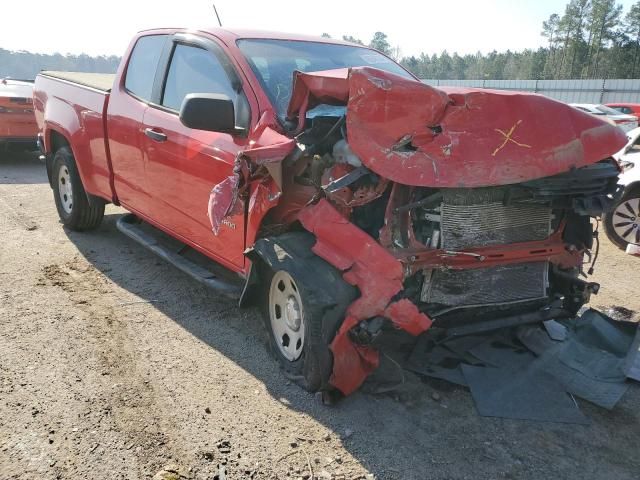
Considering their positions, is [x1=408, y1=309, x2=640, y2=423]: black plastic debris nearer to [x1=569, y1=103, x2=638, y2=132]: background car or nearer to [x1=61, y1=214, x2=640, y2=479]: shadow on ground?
[x1=61, y1=214, x2=640, y2=479]: shadow on ground

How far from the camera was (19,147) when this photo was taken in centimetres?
1106

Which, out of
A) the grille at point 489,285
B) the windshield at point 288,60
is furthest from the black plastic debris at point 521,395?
the windshield at point 288,60

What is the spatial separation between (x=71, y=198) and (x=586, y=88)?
136 feet

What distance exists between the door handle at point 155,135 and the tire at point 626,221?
16.3ft

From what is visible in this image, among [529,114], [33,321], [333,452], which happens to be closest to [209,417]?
[333,452]

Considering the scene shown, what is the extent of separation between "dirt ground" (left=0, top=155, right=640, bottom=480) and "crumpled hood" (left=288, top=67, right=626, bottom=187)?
4.22ft

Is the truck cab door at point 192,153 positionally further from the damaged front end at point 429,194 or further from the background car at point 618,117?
the background car at point 618,117

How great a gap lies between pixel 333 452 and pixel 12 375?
6.47ft

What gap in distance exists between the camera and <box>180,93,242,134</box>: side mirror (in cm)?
321

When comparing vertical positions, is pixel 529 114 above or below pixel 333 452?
above

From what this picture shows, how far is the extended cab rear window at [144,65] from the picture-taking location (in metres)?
4.64

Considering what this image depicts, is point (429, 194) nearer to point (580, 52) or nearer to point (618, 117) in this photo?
point (618, 117)

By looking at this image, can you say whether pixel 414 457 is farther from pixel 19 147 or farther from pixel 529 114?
pixel 19 147

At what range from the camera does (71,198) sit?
6.05 meters
